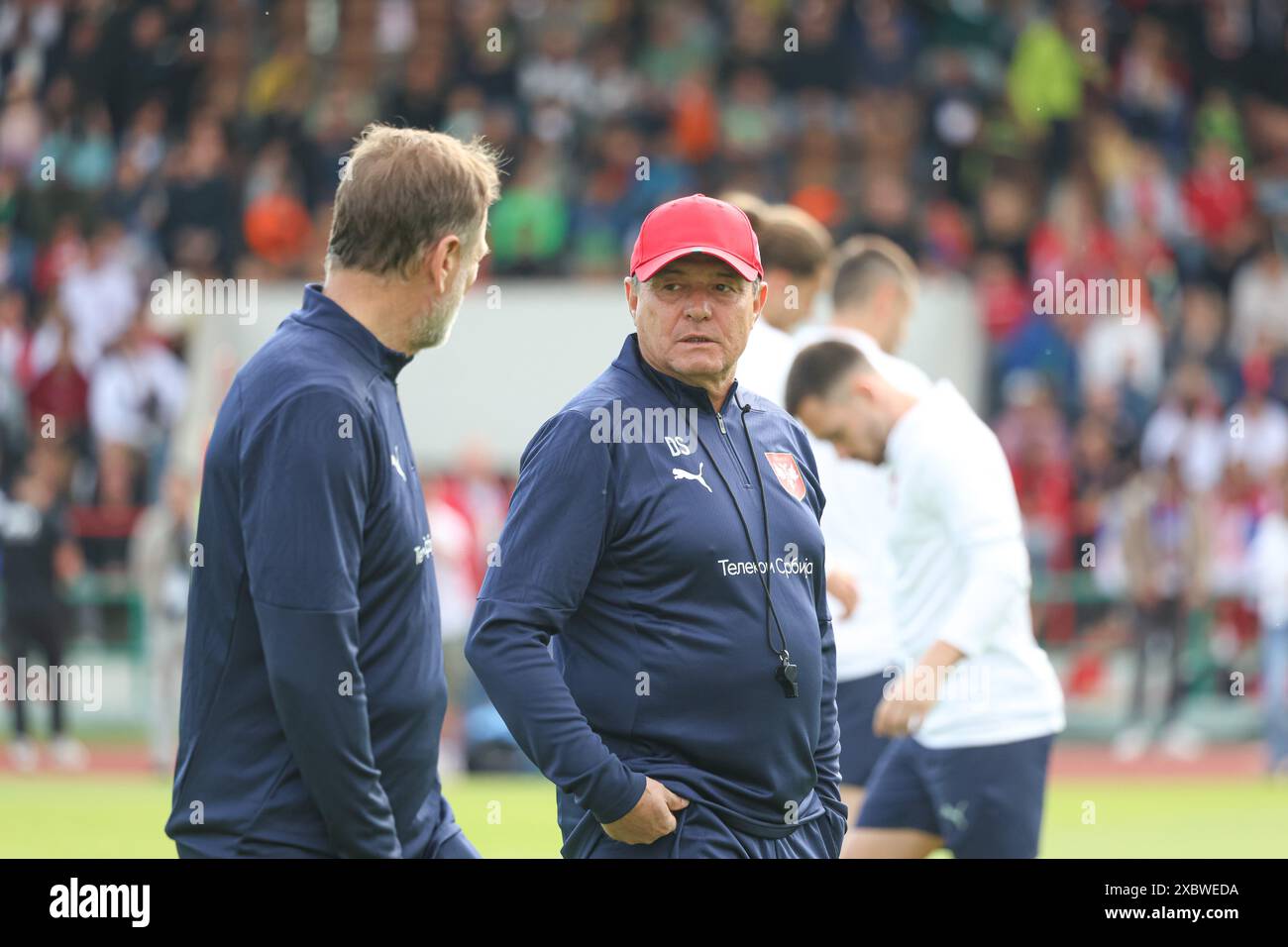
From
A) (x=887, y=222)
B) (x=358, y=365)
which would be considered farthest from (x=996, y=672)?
(x=887, y=222)

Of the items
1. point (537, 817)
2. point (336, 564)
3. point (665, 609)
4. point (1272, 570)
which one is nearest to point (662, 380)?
point (665, 609)

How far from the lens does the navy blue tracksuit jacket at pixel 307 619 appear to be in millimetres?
3850

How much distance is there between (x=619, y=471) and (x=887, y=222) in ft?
49.0

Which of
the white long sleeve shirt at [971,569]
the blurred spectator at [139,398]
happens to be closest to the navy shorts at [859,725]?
the white long sleeve shirt at [971,569]

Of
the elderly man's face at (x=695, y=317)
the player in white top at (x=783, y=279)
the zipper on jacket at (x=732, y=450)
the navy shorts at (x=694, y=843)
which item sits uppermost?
the player in white top at (x=783, y=279)

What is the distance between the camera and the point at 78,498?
18.1 meters

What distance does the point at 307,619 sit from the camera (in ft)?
12.6

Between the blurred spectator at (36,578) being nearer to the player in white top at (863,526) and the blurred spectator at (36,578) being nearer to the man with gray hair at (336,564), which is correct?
the player in white top at (863,526)

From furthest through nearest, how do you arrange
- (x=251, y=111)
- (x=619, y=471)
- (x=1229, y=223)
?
(x=251, y=111), (x=1229, y=223), (x=619, y=471)

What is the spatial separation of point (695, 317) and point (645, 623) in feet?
2.45

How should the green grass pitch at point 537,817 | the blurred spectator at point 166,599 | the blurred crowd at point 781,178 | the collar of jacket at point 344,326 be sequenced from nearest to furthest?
the collar of jacket at point 344,326, the green grass pitch at point 537,817, the blurred spectator at point 166,599, the blurred crowd at point 781,178

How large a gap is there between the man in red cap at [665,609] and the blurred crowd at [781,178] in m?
12.2
